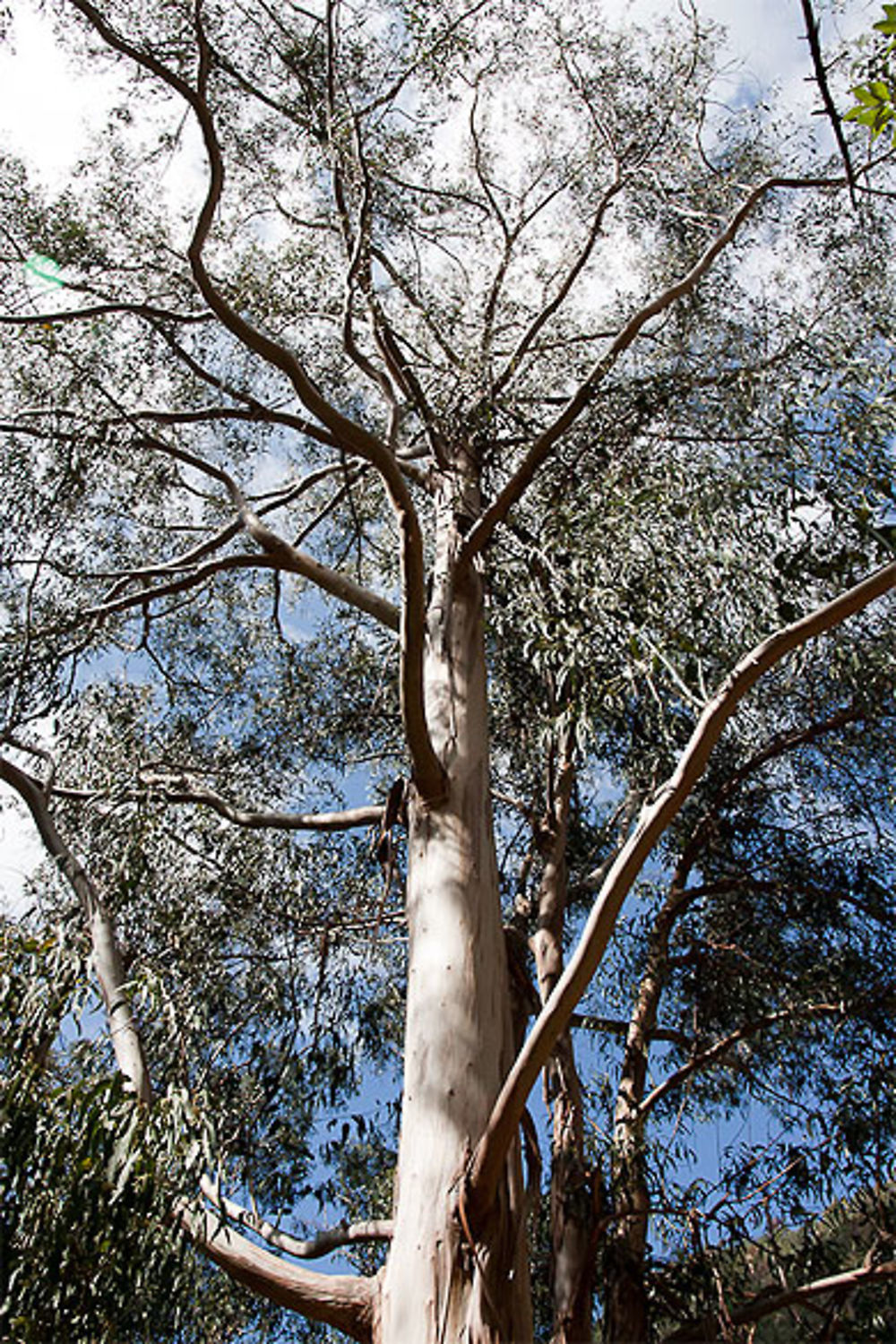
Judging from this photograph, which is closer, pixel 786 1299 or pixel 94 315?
pixel 786 1299

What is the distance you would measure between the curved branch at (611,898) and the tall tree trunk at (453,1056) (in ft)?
0.33

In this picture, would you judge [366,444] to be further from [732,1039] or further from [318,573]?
[732,1039]

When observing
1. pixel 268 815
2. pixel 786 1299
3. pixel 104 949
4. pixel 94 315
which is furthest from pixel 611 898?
pixel 94 315

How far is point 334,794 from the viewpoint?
5.75m

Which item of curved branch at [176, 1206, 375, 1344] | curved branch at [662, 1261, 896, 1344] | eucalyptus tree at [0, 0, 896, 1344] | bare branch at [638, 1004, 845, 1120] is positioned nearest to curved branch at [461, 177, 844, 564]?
eucalyptus tree at [0, 0, 896, 1344]

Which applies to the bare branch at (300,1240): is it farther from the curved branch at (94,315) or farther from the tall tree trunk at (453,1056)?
the curved branch at (94,315)

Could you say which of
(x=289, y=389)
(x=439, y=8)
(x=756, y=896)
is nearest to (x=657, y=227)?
(x=439, y=8)

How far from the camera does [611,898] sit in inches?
86.9

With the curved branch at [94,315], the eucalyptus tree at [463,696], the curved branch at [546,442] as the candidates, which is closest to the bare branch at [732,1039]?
the eucalyptus tree at [463,696]

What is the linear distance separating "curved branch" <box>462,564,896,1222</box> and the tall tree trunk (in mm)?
101

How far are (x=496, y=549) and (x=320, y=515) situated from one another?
106 cm

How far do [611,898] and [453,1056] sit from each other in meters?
0.65

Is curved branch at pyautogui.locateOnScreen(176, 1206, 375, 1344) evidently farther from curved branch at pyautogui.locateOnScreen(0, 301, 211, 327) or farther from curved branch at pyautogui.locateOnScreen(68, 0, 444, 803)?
curved branch at pyautogui.locateOnScreen(0, 301, 211, 327)

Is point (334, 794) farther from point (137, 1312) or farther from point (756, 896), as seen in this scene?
point (137, 1312)
